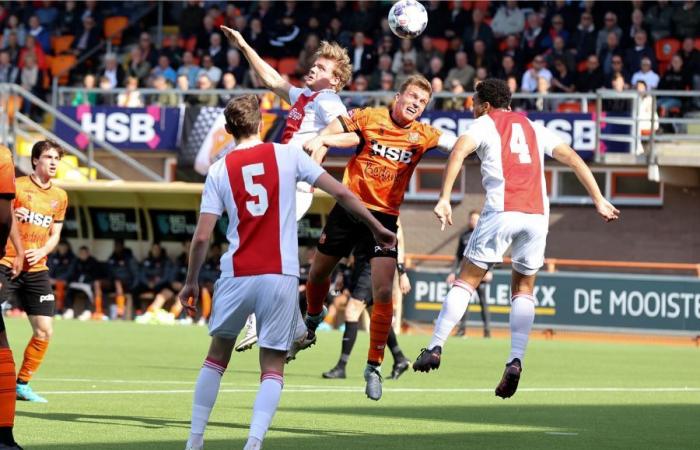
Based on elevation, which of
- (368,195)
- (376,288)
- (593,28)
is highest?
(593,28)

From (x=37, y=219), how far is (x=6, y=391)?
15.4 feet

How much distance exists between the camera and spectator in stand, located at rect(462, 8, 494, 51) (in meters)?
28.2

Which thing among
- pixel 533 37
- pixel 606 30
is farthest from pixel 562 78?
pixel 533 37

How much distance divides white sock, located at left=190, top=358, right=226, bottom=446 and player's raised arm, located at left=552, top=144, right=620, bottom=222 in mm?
3338

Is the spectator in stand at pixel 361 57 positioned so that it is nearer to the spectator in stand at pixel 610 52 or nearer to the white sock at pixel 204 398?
the spectator in stand at pixel 610 52

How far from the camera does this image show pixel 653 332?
25.0 m

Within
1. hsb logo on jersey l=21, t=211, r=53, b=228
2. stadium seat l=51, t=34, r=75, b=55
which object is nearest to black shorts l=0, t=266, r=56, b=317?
hsb logo on jersey l=21, t=211, r=53, b=228

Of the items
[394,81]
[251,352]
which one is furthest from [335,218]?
[394,81]

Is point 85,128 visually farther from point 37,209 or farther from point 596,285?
point 37,209

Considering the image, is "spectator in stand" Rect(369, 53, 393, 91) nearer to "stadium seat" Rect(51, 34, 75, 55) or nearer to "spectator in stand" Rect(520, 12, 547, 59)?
"spectator in stand" Rect(520, 12, 547, 59)

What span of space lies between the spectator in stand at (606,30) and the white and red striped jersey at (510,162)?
17.3 meters

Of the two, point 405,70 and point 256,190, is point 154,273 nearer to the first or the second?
point 405,70

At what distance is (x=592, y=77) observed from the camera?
27156 mm

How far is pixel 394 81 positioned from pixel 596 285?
5993 mm
